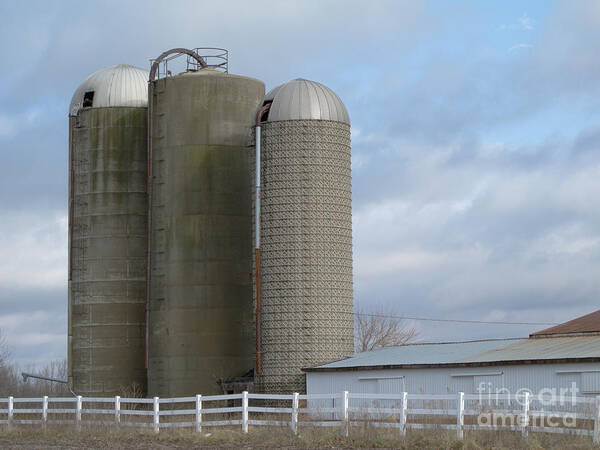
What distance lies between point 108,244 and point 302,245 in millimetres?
11553

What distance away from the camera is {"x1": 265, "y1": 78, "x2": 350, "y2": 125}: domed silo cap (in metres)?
40.2

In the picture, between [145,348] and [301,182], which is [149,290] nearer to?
[145,348]

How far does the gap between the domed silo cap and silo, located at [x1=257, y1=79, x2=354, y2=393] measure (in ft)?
0.13

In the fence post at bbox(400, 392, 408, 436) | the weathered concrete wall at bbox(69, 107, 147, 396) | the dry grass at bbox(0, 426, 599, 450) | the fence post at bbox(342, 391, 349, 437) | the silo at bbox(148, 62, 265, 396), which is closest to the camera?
the dry grass at bbox(0, 426, 599, 450)

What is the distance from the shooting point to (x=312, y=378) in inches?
1511

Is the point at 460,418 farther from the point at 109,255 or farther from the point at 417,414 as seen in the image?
the point at 109,255

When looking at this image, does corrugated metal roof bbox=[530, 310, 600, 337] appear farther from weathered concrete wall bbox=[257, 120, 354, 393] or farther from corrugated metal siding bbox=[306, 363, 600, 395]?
weathered concrete wall bbox=[257, 120, 354, 393]

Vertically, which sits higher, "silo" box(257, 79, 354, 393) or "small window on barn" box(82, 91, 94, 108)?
"small window on barn" box(82, 91, 94, 108)

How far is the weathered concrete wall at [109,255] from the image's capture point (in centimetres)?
4594

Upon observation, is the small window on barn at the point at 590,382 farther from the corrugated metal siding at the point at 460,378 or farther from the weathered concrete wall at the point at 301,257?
the weathered concrete wall at the point at 301,257

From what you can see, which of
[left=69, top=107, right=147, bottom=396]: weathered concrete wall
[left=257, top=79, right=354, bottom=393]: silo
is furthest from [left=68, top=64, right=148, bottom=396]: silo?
[left=257, top=79, right=354, bottom=393]: silo

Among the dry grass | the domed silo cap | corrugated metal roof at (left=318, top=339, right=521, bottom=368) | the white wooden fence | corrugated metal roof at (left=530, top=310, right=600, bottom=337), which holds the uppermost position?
the domed silo cap

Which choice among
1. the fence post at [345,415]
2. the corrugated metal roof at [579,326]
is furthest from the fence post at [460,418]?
the corrugated metal roof at [579,326]

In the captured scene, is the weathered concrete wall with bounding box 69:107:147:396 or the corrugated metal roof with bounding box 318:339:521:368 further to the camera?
the weathered concrete wall with bounding box 69:107:147:396
